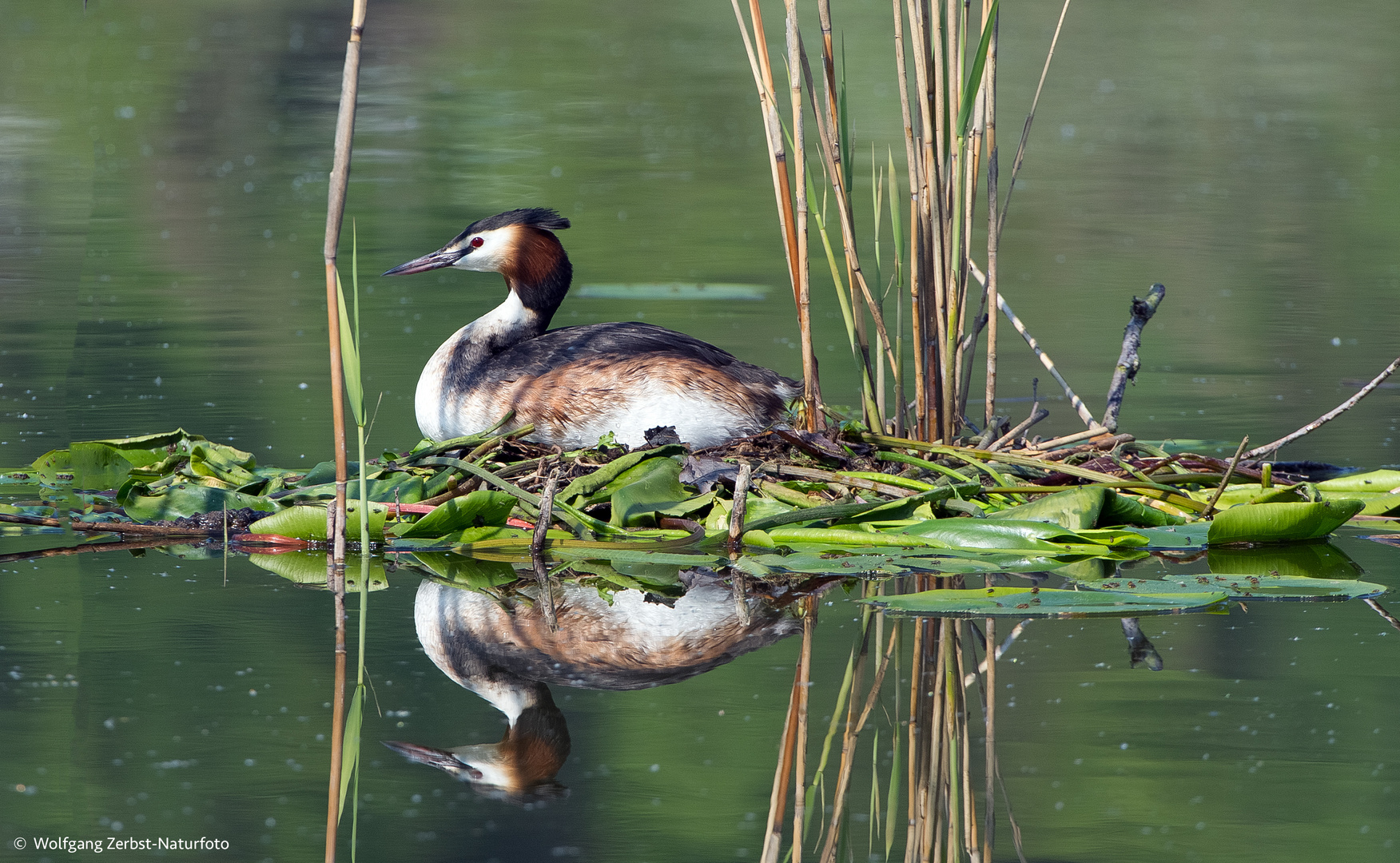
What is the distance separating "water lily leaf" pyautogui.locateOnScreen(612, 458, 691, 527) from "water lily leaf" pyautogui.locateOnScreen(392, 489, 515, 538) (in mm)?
299

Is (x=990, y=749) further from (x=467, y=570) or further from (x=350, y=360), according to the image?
(x=350, y=360)

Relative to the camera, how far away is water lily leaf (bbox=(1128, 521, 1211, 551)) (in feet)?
15.8

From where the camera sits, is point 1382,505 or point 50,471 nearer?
point 1382,505

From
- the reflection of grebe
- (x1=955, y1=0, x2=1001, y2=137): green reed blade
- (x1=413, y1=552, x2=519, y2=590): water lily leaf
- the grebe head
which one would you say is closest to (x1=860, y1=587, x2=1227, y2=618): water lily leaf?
the reflection of grebe

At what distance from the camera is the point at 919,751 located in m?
3.40

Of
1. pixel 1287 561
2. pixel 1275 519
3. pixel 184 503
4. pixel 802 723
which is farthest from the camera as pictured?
pixel 184 503

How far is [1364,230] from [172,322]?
7105 mm

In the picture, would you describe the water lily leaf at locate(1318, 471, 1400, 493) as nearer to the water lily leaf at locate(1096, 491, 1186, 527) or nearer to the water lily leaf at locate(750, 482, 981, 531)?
the water lily leaf at locate(1096, 491, 1186, 527)

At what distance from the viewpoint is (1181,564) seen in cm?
470

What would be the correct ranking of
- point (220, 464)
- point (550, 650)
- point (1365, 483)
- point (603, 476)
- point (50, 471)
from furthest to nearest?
1. point (50, 471)
2. point (220, 464)
3. point (1365, 483)
4. point (603, 476)
5. point (550, 650)

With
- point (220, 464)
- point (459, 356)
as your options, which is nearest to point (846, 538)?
point (459, 356)

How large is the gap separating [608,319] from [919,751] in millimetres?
5073

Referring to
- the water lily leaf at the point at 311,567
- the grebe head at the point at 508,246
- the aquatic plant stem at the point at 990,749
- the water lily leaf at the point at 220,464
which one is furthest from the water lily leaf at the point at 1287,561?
the water lily leaf at the point at 220,464

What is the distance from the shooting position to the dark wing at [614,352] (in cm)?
570
